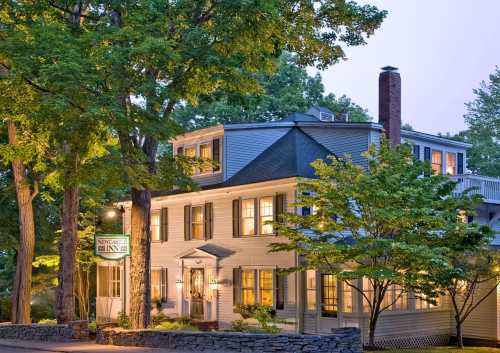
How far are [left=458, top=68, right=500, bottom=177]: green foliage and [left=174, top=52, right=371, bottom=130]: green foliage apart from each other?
840cm

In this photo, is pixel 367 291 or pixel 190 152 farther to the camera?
pixel 190 152

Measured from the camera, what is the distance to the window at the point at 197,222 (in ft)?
109

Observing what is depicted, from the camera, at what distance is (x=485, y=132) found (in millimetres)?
60969

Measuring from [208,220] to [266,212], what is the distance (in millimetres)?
3637

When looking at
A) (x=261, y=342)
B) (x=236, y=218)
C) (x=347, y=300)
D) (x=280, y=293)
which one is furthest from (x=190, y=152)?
(x=261, y=342)

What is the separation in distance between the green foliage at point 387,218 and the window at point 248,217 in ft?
19.8

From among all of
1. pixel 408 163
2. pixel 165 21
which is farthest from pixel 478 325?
pixel 165 21

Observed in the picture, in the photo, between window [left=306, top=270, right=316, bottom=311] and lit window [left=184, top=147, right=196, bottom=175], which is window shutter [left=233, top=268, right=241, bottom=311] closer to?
window [left=306, top=270, right=316, bottom=311]

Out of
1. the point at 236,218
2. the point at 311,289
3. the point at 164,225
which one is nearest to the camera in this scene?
the point at 311,289

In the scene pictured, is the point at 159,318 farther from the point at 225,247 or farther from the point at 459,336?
the point at 459,336

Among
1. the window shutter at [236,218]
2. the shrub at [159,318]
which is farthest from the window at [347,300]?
the shrub at [159,318]

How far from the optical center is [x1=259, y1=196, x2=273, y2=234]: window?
97.1 ft

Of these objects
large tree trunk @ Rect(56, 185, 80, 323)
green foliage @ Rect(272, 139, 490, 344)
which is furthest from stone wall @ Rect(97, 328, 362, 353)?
large tree trunk @ Rect(56, 185, 80, 323)

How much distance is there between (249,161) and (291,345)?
14.6 meters
